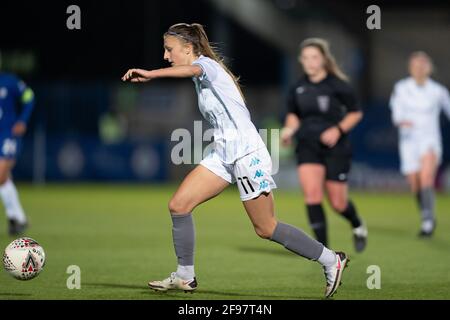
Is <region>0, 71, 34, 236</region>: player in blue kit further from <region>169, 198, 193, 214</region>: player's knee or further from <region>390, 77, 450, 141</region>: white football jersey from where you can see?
<region>169, 198, 193, 214</region>: player's knee

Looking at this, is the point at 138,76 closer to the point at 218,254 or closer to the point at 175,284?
the point at 175,284

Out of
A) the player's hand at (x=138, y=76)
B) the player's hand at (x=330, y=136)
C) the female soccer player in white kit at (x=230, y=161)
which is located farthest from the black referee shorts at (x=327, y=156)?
the player's hand at (x=138, y=76)

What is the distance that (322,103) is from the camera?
11.0 metres

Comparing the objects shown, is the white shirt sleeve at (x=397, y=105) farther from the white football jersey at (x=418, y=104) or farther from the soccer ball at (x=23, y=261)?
the soccer ball at (x=23, y=261)

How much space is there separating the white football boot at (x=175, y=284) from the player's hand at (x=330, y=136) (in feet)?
9.81

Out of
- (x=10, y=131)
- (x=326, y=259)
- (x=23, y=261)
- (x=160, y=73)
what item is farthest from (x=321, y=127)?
(x=10, y=131)

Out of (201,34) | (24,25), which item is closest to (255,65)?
(24,25)

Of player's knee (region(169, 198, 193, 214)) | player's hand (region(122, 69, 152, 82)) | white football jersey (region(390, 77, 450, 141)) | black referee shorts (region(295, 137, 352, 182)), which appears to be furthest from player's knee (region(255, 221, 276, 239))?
white football jersey (region(390, 77, 450, 141))

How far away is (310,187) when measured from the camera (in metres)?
10.8

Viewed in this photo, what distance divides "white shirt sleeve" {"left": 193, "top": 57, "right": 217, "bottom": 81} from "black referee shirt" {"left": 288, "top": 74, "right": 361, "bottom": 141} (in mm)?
3323

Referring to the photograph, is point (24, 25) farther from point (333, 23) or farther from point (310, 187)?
point (310, 187)

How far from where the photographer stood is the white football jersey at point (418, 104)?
13.9m

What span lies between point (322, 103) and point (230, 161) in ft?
10.6
